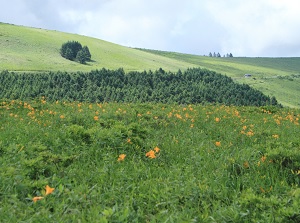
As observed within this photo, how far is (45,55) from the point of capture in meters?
125

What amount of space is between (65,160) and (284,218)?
4294 millimetres

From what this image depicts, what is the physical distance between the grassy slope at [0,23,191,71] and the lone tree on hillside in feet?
9.63

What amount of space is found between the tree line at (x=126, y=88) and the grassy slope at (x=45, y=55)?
21.8 meters

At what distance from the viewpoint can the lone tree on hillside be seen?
433 ft

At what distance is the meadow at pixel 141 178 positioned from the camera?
448cm

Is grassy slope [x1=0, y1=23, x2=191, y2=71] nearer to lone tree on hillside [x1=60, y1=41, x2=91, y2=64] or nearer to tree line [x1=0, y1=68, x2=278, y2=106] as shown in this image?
lone tree on hillside [x1=60, y1=41, x2=91, y2=64]

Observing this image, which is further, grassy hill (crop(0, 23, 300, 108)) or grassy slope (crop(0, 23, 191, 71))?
grassy hill (crop(0, 23, 300, 108))

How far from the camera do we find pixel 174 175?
591cm

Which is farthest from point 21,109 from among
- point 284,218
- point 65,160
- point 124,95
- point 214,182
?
point 124,95

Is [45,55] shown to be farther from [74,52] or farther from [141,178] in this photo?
[141,178]

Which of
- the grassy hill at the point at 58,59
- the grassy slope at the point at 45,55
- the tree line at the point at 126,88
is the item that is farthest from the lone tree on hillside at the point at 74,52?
the tree line at the point at 126,88

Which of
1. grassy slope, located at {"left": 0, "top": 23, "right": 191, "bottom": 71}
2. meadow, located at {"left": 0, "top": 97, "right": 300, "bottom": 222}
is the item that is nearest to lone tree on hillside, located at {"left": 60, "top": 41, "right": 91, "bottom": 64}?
grassy slope, located at {"left": 0, "top": 23, "right": 191, "bottom": 71}

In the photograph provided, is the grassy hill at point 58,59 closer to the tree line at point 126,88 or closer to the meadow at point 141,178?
the tree line at point 126,88

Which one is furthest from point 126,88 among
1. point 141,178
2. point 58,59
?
point 141,178
